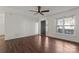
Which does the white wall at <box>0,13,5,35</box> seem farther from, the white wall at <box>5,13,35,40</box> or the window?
the window

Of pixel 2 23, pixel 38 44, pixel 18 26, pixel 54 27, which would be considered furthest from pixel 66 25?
pixel 2 23

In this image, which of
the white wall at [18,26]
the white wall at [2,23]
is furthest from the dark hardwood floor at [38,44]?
the white wall at [2,23]

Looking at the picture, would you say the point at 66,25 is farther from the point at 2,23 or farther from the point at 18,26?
the point at 2,23

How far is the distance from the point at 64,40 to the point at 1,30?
1.48 meters

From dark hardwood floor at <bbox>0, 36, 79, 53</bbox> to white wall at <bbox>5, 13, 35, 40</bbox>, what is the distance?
0.12 meters

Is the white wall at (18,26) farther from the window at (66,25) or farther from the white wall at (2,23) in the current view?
the window at (66,25)

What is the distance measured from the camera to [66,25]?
6.58 ft

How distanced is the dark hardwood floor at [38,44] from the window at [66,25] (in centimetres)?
29

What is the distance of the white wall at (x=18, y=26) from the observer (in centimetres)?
200

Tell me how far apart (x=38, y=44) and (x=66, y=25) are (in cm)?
87

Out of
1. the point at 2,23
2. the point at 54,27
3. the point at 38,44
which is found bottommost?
the point at 38,44

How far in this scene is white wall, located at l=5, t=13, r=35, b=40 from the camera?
200 cm
